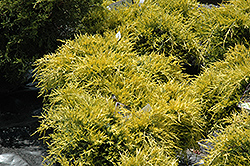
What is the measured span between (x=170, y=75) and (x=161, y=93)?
0.31 metres

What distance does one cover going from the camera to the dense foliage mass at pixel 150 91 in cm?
168

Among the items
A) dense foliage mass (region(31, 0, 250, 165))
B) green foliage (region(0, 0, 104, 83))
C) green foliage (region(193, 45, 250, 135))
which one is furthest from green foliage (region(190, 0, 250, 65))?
green foliage (region(0, 0, 104, 83))

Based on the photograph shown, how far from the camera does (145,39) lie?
270 centimetres

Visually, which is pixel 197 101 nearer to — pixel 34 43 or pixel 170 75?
pixel 170 75

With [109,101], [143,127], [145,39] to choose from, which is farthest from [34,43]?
[143,127]

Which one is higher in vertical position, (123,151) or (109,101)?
(109,101)

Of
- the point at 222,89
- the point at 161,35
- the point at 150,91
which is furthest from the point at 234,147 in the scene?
the point at 161,35

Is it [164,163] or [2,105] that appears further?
[2,105]

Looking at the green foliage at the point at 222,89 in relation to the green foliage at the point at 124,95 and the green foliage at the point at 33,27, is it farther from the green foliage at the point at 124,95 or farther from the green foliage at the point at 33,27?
the green foliage at the point at 33,27

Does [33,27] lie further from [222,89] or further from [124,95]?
[222,89]

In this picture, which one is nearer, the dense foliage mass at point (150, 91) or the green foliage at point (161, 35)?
the dense foliage mass at point (150, 91)

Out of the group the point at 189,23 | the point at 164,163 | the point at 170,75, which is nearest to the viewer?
the point at 164,163

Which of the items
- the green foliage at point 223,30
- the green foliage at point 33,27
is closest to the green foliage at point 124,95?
the green foliage at point 33,27

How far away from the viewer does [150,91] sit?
80.5 inches
